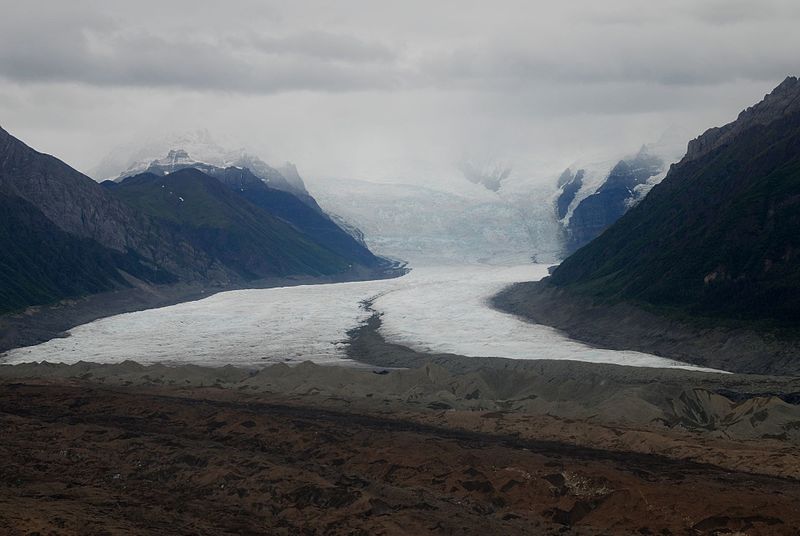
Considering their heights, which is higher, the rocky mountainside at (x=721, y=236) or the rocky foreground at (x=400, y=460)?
the rocky mountainside at (x=721, y=236)

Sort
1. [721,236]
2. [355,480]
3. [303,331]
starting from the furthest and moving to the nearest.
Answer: [303,331]
[721,236]
[355,480]

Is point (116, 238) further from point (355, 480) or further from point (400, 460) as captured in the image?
point (355, 480)

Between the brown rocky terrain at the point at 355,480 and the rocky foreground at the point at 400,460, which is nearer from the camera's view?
the brown rocky terrain at the point at 355,480

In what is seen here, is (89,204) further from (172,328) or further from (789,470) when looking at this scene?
(789,470)

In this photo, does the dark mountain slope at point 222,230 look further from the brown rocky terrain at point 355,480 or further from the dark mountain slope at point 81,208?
the brown rocky terrain at point 355,480

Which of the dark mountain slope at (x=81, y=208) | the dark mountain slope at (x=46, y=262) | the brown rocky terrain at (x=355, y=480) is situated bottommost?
the brown rocky terrain at (x=355, y=480)

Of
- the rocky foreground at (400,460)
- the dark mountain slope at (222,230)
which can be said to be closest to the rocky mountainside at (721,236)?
the rocky foreground at (400,460)

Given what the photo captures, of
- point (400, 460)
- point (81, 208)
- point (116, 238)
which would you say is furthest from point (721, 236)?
point (81, 208)
